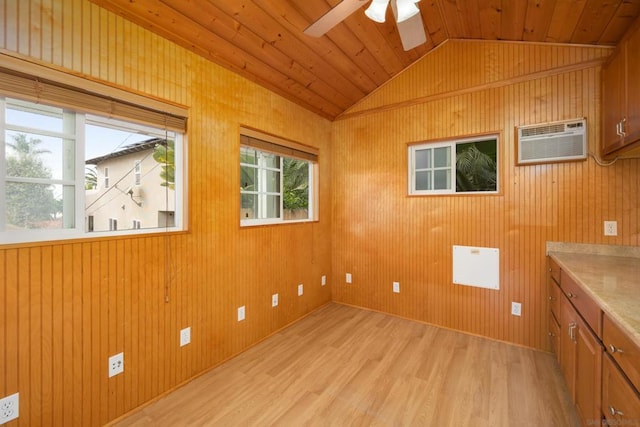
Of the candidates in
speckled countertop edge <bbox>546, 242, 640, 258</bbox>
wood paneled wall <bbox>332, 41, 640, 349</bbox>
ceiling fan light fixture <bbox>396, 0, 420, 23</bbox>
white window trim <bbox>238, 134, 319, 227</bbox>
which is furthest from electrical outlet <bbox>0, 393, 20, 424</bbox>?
speckled countertop edge <bbox>546, 242, 640, 258</bbox>

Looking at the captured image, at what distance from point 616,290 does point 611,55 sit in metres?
1.93

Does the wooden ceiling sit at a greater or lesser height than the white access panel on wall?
greater

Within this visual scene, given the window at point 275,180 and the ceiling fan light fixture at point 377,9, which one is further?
the window at point 275,180

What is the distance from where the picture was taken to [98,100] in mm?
1657

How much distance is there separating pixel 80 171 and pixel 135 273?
0.71m

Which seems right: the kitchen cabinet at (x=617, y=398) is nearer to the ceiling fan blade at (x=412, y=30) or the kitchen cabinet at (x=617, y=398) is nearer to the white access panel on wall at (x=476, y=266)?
the white access panel on wall at (x=476, y=266)

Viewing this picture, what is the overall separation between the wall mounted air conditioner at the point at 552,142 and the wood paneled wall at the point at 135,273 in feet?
7.87

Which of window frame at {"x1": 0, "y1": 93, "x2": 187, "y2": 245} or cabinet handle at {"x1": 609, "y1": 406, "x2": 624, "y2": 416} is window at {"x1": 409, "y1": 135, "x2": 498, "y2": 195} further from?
window frame at {"x1": 0, "y1": 93, "x2": 187, "y2": 245}

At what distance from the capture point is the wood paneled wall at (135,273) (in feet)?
4.69

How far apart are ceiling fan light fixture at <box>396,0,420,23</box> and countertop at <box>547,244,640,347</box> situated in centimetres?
169

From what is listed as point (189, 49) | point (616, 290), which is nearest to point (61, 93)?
point (189, 49)

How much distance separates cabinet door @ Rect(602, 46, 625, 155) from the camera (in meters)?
1.92

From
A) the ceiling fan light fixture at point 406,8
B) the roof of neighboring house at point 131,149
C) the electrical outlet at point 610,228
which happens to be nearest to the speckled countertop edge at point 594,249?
the electrical outlet at point 610,228

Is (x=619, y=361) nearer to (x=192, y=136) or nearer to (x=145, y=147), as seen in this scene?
(x=192, y=136)
